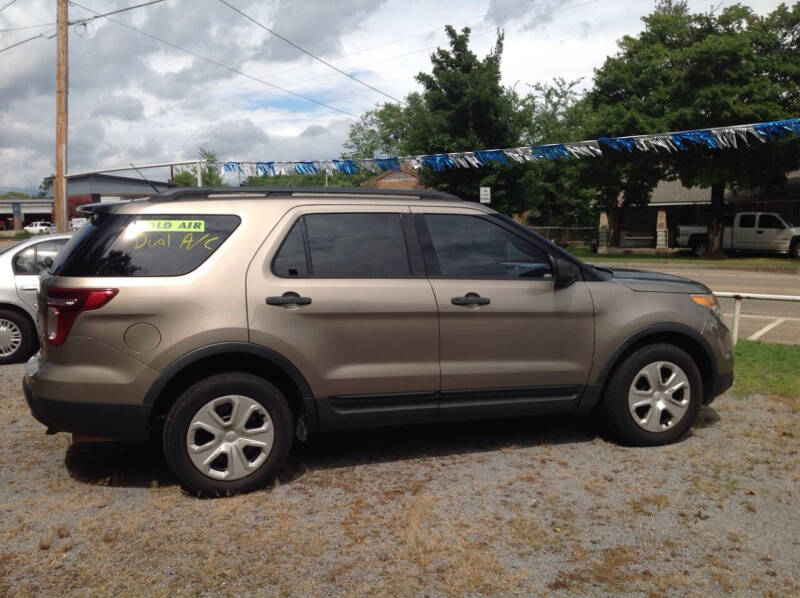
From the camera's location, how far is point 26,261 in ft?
28.7

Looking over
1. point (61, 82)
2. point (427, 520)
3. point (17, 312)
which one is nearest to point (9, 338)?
point (17, 312)

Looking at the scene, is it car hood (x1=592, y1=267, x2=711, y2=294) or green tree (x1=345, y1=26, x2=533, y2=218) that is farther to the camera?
green tree (x1=345, y1=26, x2=533, y2=218)

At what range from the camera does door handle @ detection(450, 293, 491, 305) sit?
4.78 metres

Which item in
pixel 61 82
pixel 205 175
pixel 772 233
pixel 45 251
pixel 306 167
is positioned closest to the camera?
pixel 45 251

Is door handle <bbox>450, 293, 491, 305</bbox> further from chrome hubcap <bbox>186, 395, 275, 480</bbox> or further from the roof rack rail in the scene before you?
chrome hubcap <bbox>186, 395, 275, 480</bbox>

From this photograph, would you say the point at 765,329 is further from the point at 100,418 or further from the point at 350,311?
the point at 100,418

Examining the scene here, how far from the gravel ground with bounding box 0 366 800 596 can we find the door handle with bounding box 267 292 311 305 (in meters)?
1.14

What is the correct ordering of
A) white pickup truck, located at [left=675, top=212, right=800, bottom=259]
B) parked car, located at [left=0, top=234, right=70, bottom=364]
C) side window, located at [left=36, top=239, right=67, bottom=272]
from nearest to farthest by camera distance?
parked car, located at [left=0, top=234, right=70, bottom=364] → side window, located at [left=36, top=239, right=67, bottom=272] → white pickup truck, located at [left=675, top=212, right=800, bottom=259]

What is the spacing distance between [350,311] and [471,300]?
80 cm

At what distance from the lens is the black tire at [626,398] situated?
5.18 m

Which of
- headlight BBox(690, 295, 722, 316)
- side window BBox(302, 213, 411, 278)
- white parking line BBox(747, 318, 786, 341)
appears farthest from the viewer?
white parking line BBox(747, 318, 786, 341)

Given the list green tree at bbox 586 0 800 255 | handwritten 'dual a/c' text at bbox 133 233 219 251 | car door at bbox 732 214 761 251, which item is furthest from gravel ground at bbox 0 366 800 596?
car door at bbox 732 214 761 251

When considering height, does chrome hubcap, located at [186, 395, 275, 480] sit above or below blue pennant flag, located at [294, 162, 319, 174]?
below

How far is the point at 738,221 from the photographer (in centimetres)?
3105
